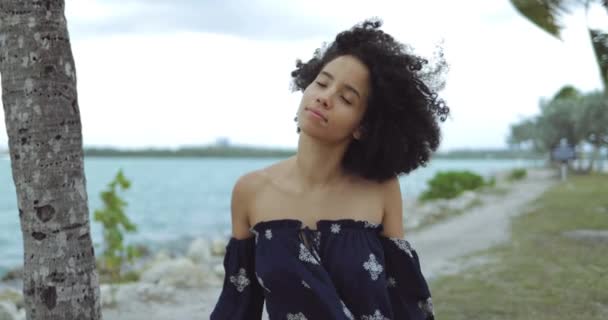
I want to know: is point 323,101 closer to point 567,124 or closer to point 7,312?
point 7,312

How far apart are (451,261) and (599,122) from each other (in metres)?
21.0

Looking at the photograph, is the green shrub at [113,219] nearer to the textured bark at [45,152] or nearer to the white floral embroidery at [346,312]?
the textured bark at [45,152]

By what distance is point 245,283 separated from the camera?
2.75 metres

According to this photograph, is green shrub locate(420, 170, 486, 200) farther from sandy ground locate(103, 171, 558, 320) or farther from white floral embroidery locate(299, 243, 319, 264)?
white floral embroidery locate(299, 243, 319, 264)

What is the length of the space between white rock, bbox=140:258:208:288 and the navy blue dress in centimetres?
548

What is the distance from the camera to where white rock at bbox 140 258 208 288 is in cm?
820

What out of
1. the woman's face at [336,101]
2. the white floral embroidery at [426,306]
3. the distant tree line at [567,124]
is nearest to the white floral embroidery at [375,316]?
the white floral embroidery at [426,306]

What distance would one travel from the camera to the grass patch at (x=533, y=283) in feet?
20.6

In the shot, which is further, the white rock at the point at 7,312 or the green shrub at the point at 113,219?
the green shrub at the point at 113,219

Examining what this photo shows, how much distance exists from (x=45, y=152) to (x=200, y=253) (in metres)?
10.3

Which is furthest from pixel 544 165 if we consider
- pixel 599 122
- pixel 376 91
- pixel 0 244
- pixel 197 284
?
A: pixel 376 91

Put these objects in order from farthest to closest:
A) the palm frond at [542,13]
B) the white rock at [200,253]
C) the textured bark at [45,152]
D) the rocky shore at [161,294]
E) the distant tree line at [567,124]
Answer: the distant tree line at [567,124], the white rock at [200,253], the rocky shore at [161,294], the palm frond at [542,13], the textured bark at [45,152]

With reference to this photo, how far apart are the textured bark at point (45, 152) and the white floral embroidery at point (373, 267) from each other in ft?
4.07

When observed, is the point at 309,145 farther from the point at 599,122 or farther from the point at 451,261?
the point at 599,122
